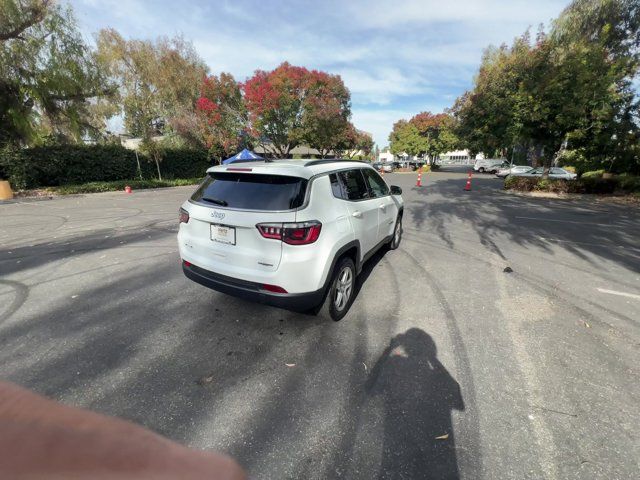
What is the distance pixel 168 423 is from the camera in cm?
233

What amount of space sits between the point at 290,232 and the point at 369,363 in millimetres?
1486

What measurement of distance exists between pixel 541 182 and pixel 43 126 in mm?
28579

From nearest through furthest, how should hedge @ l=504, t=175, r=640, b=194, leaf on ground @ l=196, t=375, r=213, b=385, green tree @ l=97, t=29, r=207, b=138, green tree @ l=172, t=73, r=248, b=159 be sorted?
leaf on ground @ l=196, t=375, r=213, b=385 < hedge @ l=504, t=175, r=640, b=194 < green tree @ l=97, t=29, r=207, b=138 < green tree @ l=172, t=73, r=248, b=159

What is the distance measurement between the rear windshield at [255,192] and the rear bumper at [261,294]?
30.9 inches

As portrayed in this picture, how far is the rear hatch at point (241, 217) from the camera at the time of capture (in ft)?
10.0

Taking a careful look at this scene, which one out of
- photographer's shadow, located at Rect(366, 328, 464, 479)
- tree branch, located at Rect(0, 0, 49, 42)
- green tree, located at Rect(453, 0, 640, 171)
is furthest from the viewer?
tree branch, located at Rect(0, 0, 49, 42)

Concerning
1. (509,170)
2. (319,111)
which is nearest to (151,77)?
(319,111)

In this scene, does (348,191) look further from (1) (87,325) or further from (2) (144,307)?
(1) (87,325)

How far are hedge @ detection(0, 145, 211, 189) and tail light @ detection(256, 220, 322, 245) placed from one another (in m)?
19.5

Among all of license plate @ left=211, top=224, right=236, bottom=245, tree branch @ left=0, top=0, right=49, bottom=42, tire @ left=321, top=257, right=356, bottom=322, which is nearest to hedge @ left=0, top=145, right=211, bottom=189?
tree branch @ left=0, top=0, right=49, bottom=42

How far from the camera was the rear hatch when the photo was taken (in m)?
3.05

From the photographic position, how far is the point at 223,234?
10.7 feet

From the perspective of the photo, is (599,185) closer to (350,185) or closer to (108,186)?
(350,185)

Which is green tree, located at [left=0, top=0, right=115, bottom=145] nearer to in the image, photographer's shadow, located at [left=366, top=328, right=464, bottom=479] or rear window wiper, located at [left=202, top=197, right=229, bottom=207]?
rear window wiper, located at [left=202, top=197, right=229, bottom=207]
